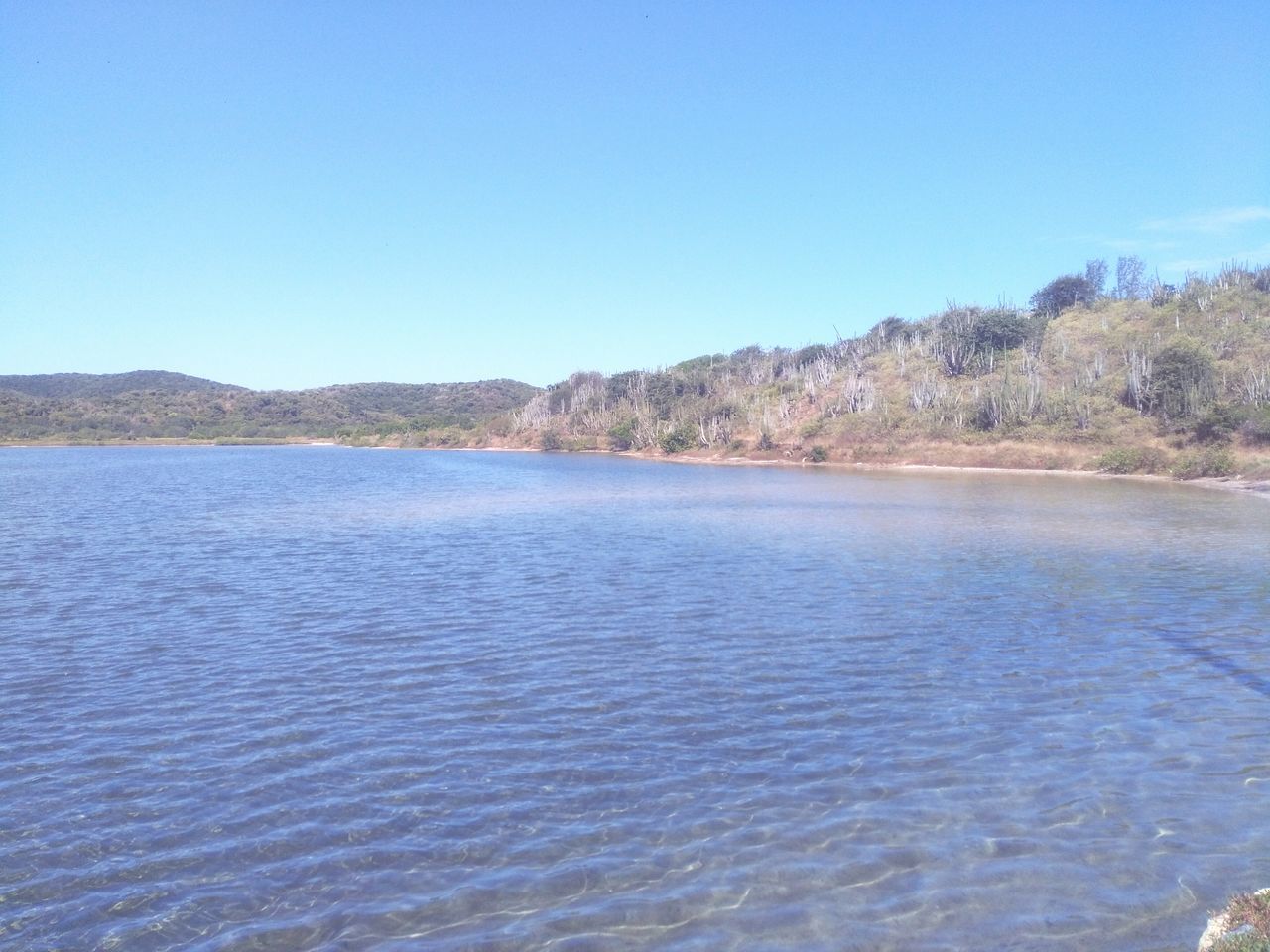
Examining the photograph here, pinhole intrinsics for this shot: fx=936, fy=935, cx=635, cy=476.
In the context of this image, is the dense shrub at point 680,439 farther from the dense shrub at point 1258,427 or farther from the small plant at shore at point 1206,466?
the dense shrub at point 1258,427

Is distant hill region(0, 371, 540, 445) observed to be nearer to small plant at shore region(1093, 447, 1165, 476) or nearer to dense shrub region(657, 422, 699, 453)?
dense shrub region(657, 422, 699, 453)

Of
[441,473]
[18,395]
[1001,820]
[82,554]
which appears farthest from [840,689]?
[18,395]

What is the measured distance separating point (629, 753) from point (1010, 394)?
206ft

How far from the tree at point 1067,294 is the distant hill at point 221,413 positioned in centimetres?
7482

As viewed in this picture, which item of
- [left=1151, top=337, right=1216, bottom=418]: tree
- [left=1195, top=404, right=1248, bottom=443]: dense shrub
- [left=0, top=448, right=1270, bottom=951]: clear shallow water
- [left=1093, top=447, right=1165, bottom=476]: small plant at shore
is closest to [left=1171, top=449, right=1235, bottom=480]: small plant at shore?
[left=1093, top=447, right=1165, bottom=476]: small plant at shore

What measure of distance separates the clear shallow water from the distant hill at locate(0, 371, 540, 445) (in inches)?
4511

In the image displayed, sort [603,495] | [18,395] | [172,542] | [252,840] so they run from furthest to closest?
1. [18,395]
2. [603,495]
3. [172,542]
4. [252,840]

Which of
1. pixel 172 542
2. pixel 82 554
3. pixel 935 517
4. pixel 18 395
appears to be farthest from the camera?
pixel 18 395

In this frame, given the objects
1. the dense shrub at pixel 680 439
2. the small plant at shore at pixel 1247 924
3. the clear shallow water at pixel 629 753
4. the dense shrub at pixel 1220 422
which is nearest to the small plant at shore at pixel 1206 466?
the dense shrub at pixel 1220 422

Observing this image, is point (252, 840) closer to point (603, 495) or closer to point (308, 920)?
point (308, 920)

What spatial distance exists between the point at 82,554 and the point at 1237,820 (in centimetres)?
2267

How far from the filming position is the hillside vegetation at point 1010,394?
5472 cm

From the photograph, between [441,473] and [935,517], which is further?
[441,473]

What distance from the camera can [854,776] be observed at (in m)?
8.44
